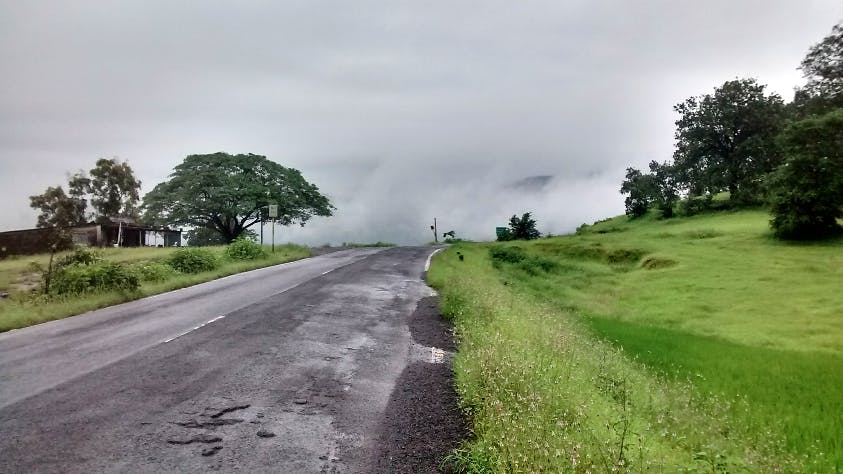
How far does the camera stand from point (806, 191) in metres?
28.4

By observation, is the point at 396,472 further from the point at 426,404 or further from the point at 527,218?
the point at 527,218

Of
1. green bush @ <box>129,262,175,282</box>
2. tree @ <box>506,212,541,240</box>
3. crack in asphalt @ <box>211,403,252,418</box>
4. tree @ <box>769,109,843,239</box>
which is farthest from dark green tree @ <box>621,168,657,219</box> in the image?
crack in asphalt @ <box>211,403,252,418</box>

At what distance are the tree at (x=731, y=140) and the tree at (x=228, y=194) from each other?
4111cm

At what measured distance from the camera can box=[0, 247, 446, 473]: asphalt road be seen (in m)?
5.57

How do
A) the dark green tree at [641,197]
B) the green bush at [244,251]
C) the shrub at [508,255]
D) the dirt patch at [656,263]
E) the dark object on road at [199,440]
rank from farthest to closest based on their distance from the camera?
the dark green tree at [641,197] → the shrub at [508,255] → the green bush at [244,251] → the dirt patch at [656,263] → the dark object on road at [199,440]

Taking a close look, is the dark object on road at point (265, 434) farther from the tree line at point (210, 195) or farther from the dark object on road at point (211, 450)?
the tree line at point (210, 195)

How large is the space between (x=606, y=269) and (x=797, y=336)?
15.2 metres

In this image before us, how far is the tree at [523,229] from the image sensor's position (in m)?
53.6

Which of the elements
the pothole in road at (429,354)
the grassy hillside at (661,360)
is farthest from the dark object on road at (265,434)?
the pothole in road at (429,354)

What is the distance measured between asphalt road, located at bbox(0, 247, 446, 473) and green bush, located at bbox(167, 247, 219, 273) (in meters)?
10.2

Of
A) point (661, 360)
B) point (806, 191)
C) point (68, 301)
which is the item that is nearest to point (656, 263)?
point (806, 191)

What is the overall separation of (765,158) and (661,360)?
1856 inches

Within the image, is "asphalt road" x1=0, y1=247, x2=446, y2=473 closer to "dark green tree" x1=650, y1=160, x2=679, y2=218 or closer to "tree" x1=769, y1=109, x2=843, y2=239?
"tree" x1=769, y1=109, x2=843, y2=239

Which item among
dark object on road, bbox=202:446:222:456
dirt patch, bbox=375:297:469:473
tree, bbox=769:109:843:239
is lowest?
dirt patch, bbox=375:297:469:473
